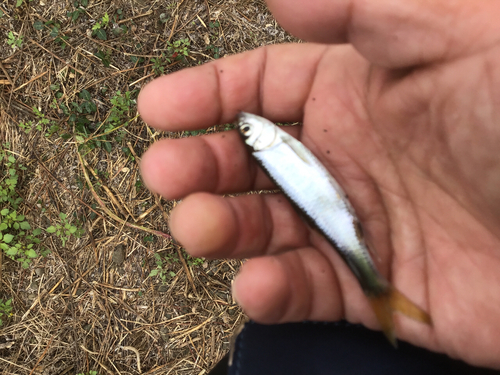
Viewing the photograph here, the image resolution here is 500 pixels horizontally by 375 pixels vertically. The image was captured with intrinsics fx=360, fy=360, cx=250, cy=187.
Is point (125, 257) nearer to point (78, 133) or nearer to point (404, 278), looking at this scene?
point (78, 133)

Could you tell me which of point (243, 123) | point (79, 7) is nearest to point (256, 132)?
point (243, 123)

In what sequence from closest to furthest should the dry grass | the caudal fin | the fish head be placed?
the caudal fin → the fish head → the dry grass

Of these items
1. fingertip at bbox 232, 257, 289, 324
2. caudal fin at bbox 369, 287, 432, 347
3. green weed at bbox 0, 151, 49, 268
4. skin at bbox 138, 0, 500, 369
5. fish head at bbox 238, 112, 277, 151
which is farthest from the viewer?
green weed at bbox 0, 151, 49, 268

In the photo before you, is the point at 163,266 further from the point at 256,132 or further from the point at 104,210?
the point at 256,132

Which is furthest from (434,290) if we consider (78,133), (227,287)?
(78,133)

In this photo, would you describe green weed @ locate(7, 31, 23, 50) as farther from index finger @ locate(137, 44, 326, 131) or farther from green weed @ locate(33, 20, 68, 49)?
index finger @ locate(137, 44, 326, 131)

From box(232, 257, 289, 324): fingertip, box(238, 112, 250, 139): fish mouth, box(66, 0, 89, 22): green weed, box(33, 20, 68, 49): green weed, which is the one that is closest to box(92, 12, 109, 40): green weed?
box(66, 0, 89, 22): green weed
